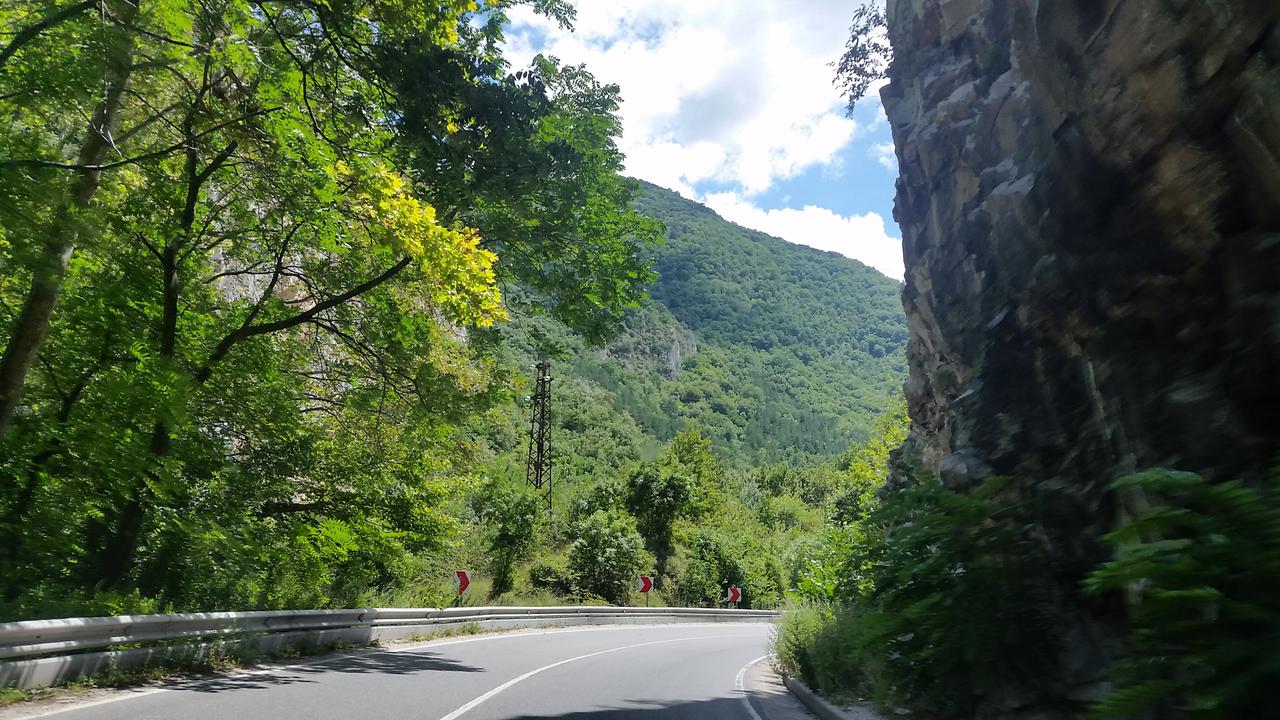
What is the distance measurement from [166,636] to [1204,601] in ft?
32.0

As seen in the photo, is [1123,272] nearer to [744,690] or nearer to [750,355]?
[744,690]

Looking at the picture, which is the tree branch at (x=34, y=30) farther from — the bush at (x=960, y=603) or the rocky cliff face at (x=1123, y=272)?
the rocky cliff face at (x=1123, y=272)

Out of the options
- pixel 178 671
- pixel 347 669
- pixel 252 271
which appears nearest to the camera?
pixel 178 671

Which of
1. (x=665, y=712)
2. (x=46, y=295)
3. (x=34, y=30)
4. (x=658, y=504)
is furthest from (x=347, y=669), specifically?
(x=658, y=504)

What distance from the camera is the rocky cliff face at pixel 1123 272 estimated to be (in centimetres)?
520

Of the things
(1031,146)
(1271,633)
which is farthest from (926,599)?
(1031,146)

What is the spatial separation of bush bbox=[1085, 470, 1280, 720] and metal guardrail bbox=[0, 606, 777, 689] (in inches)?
330

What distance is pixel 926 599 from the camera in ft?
19.6

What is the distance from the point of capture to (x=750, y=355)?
182500 mm

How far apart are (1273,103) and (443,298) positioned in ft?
26.9

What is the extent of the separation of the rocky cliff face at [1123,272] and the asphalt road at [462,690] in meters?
4.71

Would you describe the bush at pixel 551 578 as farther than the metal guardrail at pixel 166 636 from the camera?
Yes

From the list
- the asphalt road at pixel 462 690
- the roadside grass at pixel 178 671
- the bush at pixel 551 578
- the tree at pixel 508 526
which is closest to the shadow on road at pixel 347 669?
the asphalt road at pixel 462 690

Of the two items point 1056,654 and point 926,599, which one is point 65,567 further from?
point 1056,654
